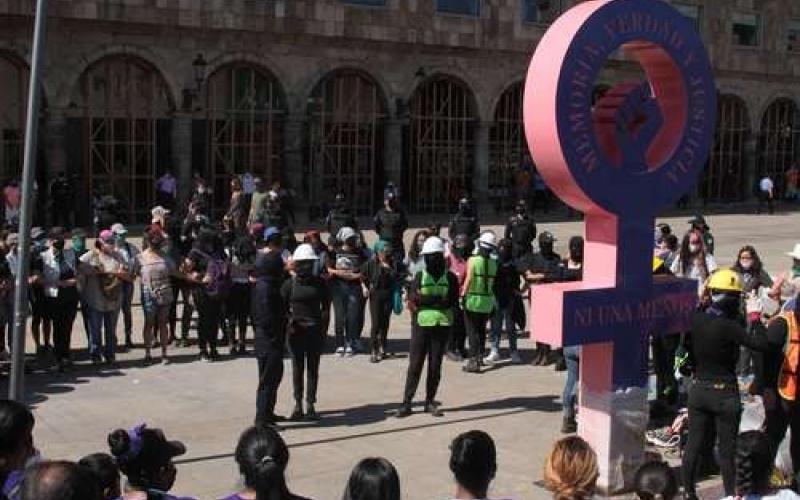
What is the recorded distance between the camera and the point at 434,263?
11.0 meters

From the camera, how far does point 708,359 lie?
772cm

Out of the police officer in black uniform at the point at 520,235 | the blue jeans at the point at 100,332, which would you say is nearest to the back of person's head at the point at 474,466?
the blue jeans at the point at 100,332

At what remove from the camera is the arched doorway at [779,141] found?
140ft

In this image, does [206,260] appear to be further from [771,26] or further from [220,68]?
[771,26]

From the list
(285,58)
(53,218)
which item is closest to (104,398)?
(53,218)

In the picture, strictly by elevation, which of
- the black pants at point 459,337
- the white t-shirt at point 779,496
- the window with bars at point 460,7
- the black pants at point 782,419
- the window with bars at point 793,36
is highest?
the window with bars at point 793,36

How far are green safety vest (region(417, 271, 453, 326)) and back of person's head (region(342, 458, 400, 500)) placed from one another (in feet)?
20.6

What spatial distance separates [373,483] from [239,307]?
375 inches

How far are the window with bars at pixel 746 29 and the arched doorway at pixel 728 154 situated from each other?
214 centimetres

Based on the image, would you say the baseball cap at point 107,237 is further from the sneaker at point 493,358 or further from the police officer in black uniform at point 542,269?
the police officer in black uniform at point 542,269

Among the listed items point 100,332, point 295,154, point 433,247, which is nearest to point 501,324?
point 433,247

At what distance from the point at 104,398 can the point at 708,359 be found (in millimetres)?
6603

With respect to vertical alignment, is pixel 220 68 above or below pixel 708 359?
above

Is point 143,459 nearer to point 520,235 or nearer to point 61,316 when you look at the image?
point 61,316
